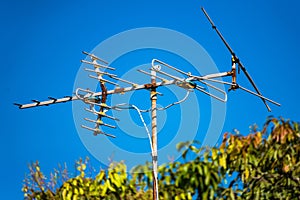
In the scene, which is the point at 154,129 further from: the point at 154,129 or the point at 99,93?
the point at 99,93

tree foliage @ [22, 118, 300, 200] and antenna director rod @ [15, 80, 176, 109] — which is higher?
antenna director rod @ [15, 80, 176, 109]

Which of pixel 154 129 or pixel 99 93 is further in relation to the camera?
pixel 99 93

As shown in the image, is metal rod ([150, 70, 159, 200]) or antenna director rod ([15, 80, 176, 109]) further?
antenna director rod ([15, 80, 176, 109])

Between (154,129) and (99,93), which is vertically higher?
(99,93)

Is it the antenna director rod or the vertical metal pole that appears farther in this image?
the antenna director rod

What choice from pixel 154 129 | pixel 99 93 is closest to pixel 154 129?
pixel 154 129

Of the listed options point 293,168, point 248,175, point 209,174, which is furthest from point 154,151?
point 293,168

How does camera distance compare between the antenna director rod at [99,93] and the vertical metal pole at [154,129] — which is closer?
the vertical metal pole at [154,129]

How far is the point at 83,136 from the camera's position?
22.0 feet

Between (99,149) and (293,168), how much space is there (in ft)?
6.99

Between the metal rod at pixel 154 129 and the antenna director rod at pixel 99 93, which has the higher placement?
the antenna director rod at pixel 99 93

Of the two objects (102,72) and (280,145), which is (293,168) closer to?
(280,145)

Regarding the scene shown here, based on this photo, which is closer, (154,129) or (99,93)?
(154,129)

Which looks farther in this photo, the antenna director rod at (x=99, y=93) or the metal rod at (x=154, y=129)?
the antenna director rod at (x=99, y=93)
